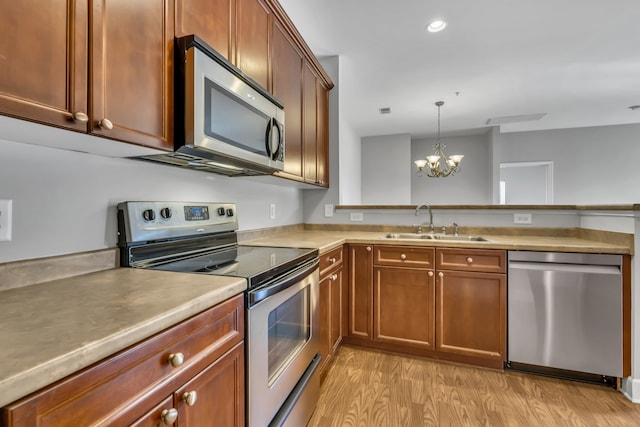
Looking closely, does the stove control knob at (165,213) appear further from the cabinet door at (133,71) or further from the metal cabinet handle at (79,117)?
the metal cabinet handle at (79,117)

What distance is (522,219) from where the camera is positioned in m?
2.40

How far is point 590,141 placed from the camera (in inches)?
209

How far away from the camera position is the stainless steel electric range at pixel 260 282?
1034 mm

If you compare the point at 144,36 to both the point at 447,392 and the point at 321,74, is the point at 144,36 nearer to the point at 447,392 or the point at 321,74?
the point at 321,74

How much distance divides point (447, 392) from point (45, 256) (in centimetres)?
207

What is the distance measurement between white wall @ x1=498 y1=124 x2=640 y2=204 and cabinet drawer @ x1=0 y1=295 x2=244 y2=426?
5.89m

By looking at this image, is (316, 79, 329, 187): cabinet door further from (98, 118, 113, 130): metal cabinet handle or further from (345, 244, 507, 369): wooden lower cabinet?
(98, 118, 113, 130): metal cabinet handle

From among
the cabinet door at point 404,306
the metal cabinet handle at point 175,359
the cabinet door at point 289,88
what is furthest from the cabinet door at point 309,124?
the metal cabinet handle at point 175,359

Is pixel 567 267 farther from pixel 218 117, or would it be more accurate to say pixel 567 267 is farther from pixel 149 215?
pixel 149 215

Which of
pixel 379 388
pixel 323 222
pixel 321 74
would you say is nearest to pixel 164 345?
pixel 379 388

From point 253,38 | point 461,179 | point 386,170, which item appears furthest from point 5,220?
point 461,179

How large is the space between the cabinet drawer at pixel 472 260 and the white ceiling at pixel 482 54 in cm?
178

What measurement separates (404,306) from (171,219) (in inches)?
65.3

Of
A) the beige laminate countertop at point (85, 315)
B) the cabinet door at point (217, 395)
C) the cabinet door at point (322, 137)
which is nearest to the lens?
the beige laminate countertop at point (85, 315)
